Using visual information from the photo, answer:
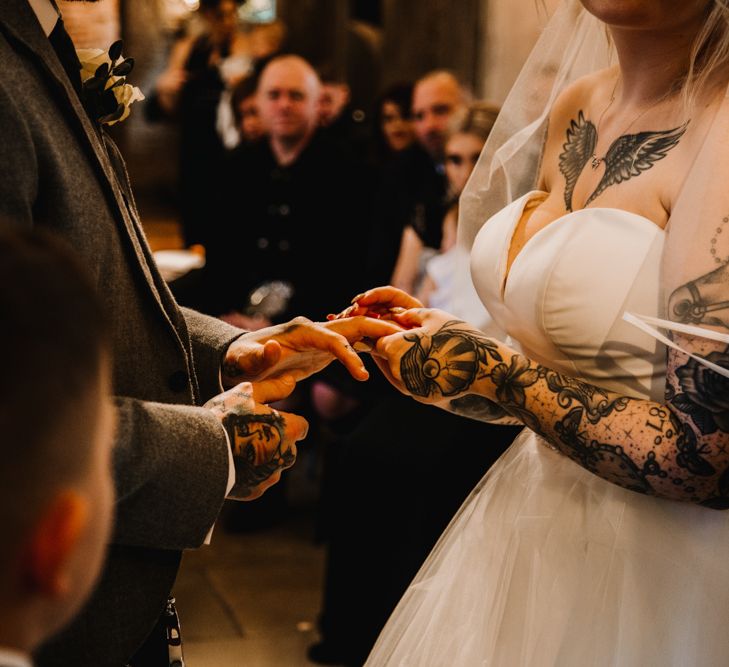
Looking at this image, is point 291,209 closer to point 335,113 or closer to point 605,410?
point 335,113

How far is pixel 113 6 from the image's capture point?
1019 centimetres

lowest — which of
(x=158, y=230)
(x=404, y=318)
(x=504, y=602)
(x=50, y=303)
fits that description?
(x=158, y=230)

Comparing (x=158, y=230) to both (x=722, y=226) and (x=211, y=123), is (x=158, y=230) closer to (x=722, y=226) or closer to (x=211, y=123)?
(x=211, y=123)

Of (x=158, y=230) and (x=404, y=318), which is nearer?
(x=404, y=318)

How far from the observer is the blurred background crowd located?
3152mm

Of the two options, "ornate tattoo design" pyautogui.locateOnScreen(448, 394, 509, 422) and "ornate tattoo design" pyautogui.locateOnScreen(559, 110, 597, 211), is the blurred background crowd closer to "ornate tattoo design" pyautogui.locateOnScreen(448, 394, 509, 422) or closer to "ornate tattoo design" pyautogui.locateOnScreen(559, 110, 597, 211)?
"ornate tattoo design" pyautogui.locateOnScreen(559, 110, 597, 211)

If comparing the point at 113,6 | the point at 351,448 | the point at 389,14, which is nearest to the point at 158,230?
the point at 113,6

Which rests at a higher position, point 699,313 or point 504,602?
point 699,313

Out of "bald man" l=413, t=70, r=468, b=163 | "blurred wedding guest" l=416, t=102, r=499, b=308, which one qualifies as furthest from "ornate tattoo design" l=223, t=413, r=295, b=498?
"bald man" l=413, t=70, r=468, b=163

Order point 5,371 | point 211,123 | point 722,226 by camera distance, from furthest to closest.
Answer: point 211,123, point 722,226, point 5,371

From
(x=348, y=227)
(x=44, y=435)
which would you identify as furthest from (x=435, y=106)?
(x=44, y=435)

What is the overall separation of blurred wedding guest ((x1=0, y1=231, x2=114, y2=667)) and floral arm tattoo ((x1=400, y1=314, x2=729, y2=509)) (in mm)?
852

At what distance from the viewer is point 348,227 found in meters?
4.38

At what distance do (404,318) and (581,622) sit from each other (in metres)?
0.59
